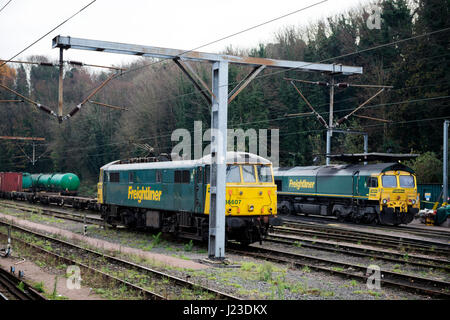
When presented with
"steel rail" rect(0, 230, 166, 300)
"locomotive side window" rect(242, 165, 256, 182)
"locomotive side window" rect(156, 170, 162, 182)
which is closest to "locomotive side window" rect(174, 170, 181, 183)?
"locomotive side window" rect(156, 170, 162, 182)

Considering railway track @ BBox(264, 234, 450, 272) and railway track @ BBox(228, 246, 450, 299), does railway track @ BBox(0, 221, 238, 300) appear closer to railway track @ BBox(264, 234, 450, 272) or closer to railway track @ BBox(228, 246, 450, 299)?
railway track @ BBox(228, 246, 450, 299)

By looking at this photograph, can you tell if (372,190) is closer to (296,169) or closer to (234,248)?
(296,169)

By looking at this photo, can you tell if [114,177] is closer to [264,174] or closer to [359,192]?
[264,174]

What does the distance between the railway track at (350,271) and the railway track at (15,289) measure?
698cm

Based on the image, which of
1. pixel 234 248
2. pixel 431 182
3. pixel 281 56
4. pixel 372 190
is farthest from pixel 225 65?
pixel 281 56

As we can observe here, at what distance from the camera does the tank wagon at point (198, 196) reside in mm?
16422

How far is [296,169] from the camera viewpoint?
32.2m

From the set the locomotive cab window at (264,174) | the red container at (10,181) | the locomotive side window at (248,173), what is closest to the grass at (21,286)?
the locomotive side window at (248,173)

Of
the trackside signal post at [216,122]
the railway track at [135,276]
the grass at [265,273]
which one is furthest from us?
the trackside signal post at [216,122]

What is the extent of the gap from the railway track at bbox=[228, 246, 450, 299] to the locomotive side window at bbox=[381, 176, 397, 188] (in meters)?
10.4

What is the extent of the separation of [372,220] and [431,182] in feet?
29.7

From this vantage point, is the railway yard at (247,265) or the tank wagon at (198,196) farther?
the tank wagon at (198,196)

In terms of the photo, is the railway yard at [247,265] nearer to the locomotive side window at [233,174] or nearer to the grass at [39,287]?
the grass at [39,287]

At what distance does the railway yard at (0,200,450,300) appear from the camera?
35.0 feet
